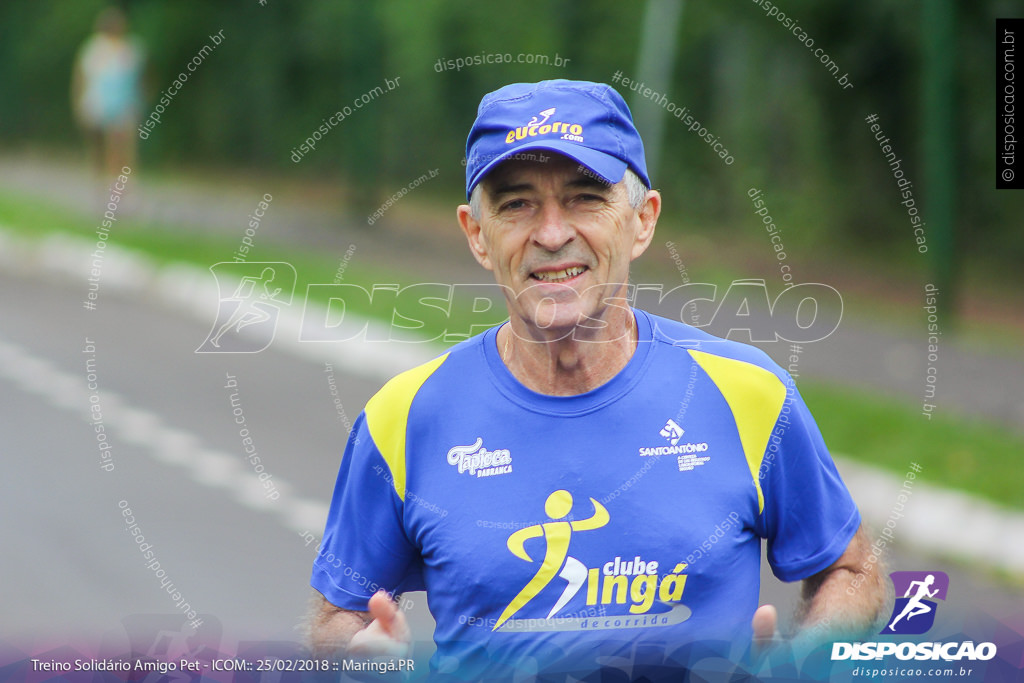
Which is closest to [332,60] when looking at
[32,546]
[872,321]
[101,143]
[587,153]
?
[101,143]

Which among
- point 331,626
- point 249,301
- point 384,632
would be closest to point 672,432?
point 384,632

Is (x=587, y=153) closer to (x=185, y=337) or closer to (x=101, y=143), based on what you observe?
(x=185, y=337)

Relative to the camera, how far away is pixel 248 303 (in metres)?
11.3

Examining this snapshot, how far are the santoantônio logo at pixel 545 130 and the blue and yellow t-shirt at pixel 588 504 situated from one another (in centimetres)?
43

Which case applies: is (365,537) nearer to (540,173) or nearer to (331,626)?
(331,626)

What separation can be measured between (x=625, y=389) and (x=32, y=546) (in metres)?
4.43

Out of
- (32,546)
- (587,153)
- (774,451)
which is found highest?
(587,153)

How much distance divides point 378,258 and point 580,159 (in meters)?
9.73

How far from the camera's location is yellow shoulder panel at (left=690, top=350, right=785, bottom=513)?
245 cm

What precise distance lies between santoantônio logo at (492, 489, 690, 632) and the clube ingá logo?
498 millimetres

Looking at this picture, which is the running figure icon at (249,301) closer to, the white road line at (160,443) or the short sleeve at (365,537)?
the white road line at (160,443)

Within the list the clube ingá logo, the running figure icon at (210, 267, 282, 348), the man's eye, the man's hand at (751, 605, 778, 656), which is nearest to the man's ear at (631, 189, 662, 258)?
the man's eye

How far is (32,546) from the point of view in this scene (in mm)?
6145

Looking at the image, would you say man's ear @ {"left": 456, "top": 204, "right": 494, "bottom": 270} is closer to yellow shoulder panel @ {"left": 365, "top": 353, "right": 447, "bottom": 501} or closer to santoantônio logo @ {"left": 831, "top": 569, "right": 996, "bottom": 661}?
yellow shoulder panel @ {"left": 365, "top": 353, "right": 447, "bottom": 501}
